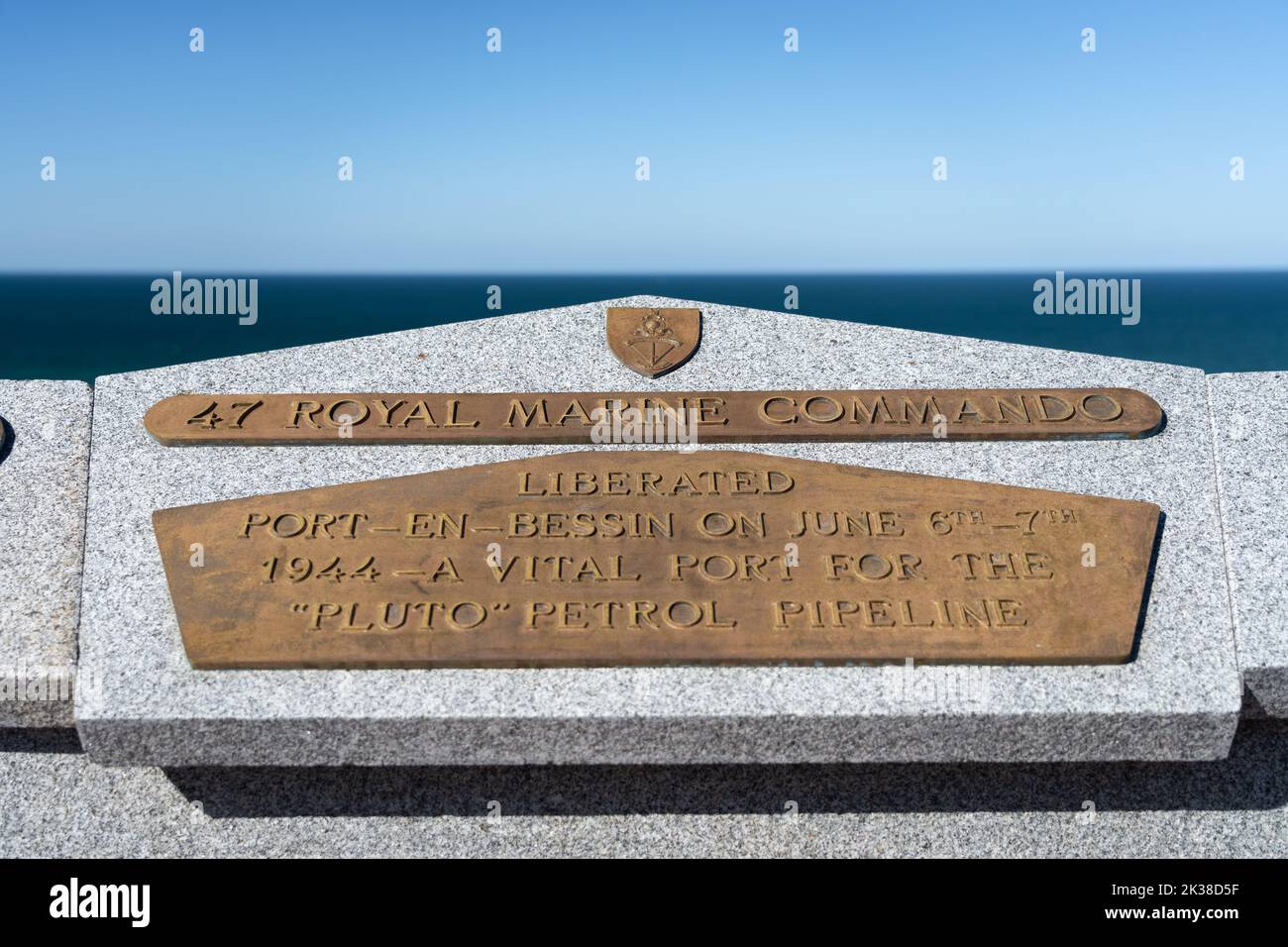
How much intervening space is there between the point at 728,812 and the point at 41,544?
8.03ft

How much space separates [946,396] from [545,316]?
158cm

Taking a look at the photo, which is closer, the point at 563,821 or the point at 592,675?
the point at 592,675

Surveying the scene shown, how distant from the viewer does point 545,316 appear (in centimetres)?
399

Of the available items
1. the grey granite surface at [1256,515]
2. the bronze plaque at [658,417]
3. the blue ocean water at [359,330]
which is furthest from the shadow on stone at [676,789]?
the blue ocean water at [359,330]

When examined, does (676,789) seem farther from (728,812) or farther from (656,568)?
(656,568)

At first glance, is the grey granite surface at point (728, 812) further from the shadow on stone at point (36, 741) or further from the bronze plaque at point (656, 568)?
the bronze plaque at point (656, 568)

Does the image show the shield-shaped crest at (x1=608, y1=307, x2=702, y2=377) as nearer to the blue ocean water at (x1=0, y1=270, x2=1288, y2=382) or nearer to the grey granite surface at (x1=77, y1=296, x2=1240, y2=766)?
the grey granite surface at (x1=77, y1=296, x2=1240, y2=766)

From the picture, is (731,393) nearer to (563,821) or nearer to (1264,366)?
(563,821)

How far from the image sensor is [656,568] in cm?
311

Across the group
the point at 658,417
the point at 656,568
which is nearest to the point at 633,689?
the point at 656,568

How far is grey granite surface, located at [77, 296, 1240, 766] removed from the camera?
111 inches

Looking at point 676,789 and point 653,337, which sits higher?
point 653,337

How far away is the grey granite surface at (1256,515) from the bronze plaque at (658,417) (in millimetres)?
281

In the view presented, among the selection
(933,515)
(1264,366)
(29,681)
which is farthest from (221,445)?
(1264,366)
